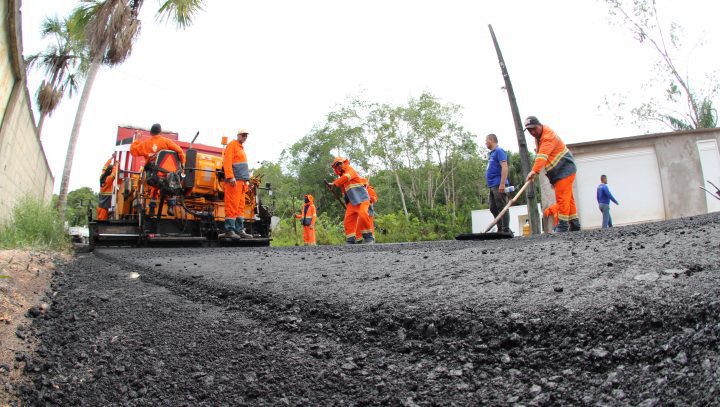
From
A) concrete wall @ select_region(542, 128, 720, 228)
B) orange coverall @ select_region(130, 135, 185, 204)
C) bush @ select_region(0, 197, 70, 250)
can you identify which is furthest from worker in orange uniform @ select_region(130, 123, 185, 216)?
concrete wall @ select_region(542, 128, 720, 228)

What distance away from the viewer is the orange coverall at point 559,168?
6.57 m

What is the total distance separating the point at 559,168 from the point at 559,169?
13mm

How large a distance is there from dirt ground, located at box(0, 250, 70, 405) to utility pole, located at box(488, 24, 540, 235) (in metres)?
9.13

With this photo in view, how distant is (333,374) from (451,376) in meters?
0.43

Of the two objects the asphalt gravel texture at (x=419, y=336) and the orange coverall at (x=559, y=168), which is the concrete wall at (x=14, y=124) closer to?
the asphalt gravel texture at (x=419, y=336)

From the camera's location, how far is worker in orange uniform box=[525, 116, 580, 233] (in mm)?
6582

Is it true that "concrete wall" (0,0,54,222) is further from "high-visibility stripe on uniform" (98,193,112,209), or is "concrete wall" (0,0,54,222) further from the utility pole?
the utility pole

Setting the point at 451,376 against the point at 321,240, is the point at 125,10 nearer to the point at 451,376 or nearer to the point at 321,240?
the point at 321,240

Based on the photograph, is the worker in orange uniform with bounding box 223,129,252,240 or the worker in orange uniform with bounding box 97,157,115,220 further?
the worker in orange uniform with bounding box 97,157,115,220

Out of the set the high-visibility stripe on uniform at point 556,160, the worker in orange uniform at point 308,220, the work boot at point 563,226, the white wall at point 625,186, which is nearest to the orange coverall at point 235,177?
the worker in orange uniform at point 308,220

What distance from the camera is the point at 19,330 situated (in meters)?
2.60

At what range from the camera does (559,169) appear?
6680mm

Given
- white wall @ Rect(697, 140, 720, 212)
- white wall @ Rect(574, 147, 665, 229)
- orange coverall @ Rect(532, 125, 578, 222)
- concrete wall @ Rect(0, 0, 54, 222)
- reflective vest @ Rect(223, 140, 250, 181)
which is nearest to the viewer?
concrete wall @ Rect(0, 0, 54, 222)

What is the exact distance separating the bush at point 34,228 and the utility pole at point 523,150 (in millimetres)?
8688
